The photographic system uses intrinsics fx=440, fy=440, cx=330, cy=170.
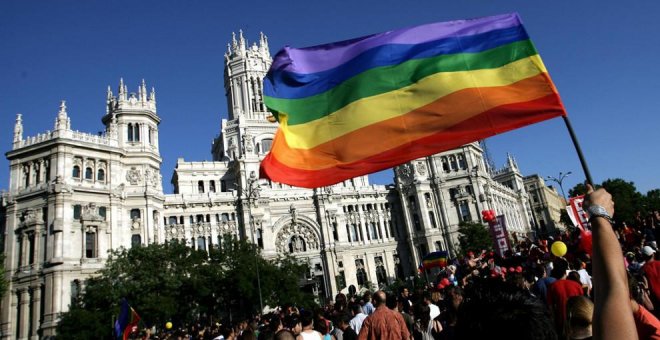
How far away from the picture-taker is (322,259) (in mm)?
56219

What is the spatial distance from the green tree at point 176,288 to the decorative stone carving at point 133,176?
12.1 m

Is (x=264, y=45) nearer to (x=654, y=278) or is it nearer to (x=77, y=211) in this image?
(x=77, y=211)

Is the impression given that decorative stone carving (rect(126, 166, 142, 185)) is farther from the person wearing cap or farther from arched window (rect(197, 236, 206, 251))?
the person wearing cap

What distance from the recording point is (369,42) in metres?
7.69

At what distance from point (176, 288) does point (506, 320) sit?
35888 mm

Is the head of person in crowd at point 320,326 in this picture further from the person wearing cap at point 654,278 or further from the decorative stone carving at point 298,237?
the decorative stone carving at point 298,237

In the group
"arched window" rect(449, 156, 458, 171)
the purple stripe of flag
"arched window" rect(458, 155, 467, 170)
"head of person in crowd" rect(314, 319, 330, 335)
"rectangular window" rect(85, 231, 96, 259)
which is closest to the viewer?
the purple stripe of flag

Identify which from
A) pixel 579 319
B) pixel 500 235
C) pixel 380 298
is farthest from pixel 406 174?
pixel 579 319

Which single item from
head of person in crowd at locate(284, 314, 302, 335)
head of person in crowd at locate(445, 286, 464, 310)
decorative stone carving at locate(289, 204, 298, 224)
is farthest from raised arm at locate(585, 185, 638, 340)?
decorative stone carving at locate(289, 204, 298, 224)

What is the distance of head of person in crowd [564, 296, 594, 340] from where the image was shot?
3552mm

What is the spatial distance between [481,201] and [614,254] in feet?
202

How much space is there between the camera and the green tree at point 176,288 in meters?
31.8

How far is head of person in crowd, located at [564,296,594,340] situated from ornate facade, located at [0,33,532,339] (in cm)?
4321

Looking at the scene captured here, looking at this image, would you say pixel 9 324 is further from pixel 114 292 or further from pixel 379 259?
pixel 379 259
